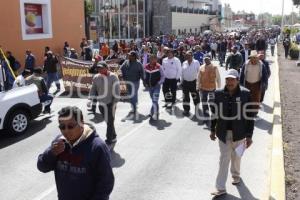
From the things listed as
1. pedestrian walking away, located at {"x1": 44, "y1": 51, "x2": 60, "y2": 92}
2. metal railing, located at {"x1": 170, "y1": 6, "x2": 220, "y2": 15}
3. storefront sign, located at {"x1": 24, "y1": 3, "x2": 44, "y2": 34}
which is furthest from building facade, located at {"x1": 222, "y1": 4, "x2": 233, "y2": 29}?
pedestrian walking away, located at {"x1": 44, "y1": 51, "x2": 60, "y2": 92}

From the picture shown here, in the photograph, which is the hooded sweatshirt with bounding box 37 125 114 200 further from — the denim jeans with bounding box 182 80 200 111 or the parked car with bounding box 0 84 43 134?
the denim jeans with bounding box 182 80 200 111

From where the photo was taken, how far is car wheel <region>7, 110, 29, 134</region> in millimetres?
9652

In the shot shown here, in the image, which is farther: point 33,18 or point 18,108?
point 33,18

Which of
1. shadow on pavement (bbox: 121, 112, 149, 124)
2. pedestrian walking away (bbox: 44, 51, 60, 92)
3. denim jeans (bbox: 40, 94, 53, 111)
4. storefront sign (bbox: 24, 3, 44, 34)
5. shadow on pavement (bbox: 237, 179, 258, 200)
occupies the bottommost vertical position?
shadow on pavement (bbox: 121, 112, 149, 124)

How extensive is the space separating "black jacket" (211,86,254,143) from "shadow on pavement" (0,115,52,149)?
5.07 m

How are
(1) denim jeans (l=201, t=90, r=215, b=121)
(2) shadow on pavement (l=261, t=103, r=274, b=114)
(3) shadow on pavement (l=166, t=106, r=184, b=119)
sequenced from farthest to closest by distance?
(2) shadow on pavement (l=261, t=103, r=274, b=114) < (3) shadow on pavement (l=166, t=106, r=184, b=119) < (1) denim jeans (l=201, t=90, r=215, b=121)

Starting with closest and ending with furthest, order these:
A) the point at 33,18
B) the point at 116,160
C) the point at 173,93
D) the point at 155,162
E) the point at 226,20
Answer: the point at 155,162
the point at 116,160
the point at 173,93
the point at 33,18
the point at 226,20

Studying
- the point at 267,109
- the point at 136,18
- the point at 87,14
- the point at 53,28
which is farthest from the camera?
the point at 136,18

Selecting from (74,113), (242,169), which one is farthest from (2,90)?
(74,113)

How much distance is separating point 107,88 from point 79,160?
16.5 ft

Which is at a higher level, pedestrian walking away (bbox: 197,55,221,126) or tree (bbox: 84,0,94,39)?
tree (bbox: 84,0,94,39)

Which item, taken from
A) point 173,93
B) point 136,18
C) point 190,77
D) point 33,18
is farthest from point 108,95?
point 136,18

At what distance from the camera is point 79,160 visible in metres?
3.52

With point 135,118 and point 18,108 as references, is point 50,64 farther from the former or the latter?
point 18,108
